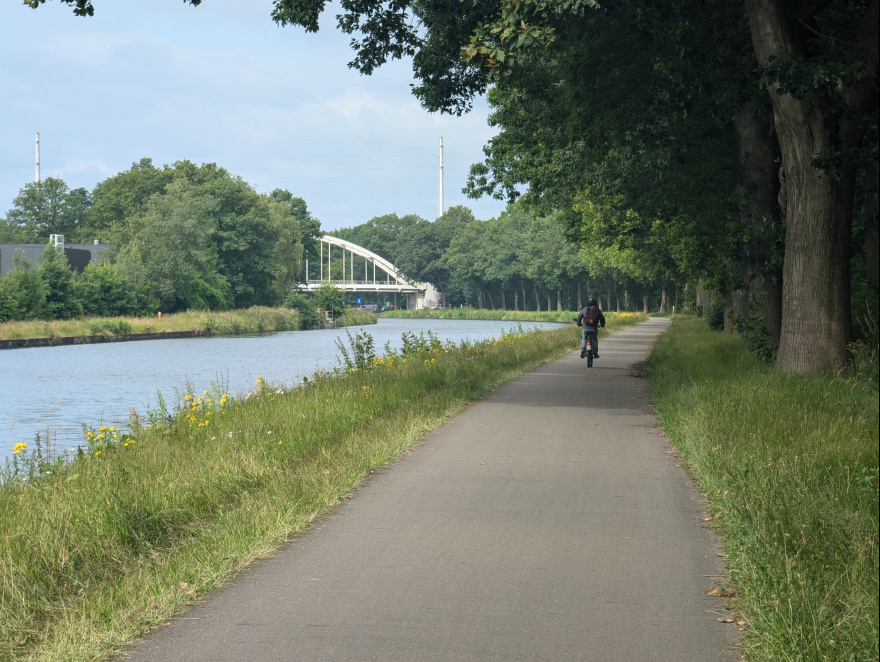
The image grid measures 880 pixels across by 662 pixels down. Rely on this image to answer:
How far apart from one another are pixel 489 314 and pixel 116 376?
105187mm

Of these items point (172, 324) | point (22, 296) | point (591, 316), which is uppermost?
point (22, 296)

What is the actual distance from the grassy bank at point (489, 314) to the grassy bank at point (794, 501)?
9587 cm

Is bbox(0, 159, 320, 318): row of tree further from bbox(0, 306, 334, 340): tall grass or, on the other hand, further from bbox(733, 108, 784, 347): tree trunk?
bbox(733, 108, 784, 347): tree trunk

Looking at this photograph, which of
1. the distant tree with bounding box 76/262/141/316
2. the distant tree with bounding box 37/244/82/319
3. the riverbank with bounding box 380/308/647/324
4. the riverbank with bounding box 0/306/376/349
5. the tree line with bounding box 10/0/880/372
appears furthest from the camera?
the riverbank with bounding box 380/308/647/324

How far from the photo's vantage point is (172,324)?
67.1 m

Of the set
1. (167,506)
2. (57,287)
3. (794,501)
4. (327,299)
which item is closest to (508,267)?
(327,299)

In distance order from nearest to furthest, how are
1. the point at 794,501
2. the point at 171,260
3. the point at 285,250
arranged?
the point at 794,501 → the point at 171,260 → the point at 285,250

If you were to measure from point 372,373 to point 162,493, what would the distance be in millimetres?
9980

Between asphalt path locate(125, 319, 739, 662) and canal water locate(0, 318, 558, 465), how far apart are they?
4.76 m

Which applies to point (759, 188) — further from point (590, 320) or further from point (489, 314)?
point (489, 314)

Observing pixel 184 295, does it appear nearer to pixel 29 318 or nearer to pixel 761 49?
pixel 29 318

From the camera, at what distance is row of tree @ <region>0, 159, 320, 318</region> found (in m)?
73.9

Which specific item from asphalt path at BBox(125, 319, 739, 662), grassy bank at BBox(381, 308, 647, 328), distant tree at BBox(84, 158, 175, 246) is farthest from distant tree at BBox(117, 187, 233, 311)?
asphalt path at BBox(125, 319, 739, 662)

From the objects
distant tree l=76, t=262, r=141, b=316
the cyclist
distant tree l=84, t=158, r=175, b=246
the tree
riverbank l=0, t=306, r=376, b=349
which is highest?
distant tree l=84, t=158, r=175, b=246
